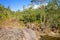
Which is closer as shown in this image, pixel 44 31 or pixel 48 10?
pixel 44 31

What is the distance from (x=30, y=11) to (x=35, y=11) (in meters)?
1.37

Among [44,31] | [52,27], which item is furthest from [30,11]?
[44,31]

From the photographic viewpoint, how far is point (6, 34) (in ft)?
21.4

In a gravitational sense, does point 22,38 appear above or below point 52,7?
below

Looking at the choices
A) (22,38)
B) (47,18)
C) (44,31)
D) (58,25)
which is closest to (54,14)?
(47,18)

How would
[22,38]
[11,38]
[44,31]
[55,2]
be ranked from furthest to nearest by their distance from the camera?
[55,2] < [44,31] < [22,38] < [11,38]

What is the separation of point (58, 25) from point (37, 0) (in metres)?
10.2

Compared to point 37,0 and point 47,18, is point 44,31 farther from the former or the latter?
point 37,0

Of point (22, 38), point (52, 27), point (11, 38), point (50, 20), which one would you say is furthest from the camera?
point (50, 20)

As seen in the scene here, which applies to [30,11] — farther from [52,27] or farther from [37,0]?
[52,27]

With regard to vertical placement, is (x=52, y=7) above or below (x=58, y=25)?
above

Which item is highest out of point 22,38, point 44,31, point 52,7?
point 52,7

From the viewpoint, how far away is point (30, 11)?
132 feet

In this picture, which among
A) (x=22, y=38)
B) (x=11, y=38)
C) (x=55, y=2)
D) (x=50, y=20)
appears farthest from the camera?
(x=55, y=2)
